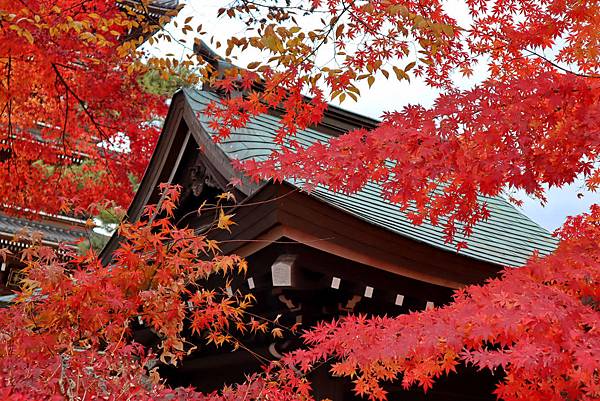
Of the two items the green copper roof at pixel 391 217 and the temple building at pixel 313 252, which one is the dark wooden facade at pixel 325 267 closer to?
the temple building at pixel 313 252

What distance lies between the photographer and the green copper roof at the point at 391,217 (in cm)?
→ 553

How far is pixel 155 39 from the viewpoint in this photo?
5.53 m

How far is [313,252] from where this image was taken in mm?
4605

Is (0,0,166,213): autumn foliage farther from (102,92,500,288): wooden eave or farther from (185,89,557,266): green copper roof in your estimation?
(102,92,500,288): wooden eave

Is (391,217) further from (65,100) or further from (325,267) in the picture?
(65,100)

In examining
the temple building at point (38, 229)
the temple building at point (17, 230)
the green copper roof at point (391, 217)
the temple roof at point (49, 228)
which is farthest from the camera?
the temple roof at point (49, 228)

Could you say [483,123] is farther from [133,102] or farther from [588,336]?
[133,102]

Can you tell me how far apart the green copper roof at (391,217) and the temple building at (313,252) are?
0.07ft

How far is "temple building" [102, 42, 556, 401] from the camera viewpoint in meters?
4.55

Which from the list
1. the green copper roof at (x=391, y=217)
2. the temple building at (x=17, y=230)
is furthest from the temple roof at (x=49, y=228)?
the green copper roof at (x=391, y=217)

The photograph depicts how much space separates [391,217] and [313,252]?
1.55 m

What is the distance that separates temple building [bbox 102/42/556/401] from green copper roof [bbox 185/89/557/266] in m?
0.02

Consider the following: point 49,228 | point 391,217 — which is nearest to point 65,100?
point 391,217

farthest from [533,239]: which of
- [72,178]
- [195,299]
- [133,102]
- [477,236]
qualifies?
[72,178]
